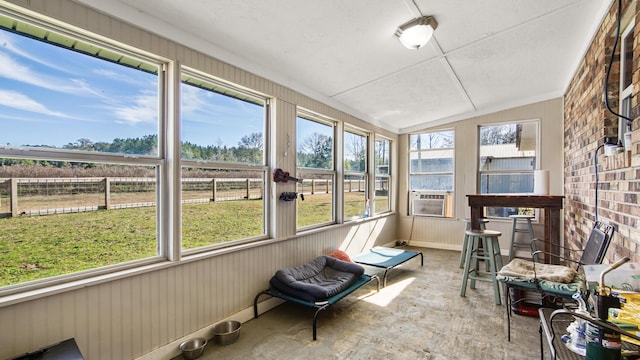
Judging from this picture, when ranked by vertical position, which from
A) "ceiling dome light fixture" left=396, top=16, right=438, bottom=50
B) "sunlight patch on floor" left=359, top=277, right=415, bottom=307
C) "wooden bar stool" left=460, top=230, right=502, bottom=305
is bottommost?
"sunlight patch on floor" left=359, top=277, right=415, bottom=307

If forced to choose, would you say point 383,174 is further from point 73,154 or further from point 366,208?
point 73,154

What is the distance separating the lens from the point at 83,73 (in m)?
1.98

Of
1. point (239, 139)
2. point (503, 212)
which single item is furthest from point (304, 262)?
point (503, 212)

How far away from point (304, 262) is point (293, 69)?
227 centimetres

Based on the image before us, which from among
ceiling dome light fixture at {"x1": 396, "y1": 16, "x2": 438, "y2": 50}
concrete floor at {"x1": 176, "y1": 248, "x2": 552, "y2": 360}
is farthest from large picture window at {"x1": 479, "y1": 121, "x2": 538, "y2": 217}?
ceiling dome light fixture at {"x1": 396, "y1": 16, "x2": 438, "y2": 50}

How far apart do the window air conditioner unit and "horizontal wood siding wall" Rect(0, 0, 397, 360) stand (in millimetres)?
3484

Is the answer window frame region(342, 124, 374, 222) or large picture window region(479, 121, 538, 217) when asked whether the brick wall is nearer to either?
large picture window region(479, 121, 538, 217)

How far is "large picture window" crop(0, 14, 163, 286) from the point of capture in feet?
5.63

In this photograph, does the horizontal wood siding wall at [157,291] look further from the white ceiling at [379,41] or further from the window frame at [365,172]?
the window frame at [365,172]

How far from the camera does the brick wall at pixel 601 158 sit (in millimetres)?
1820

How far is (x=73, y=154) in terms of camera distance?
190cm

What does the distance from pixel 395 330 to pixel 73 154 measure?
9.35 ft

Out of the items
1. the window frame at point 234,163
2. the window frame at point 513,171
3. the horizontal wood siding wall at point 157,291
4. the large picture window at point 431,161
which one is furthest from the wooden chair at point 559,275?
the large picture window at point 431,161

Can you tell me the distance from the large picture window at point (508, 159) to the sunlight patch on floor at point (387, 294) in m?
2.79
